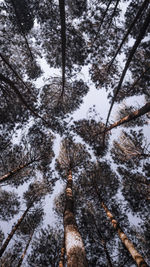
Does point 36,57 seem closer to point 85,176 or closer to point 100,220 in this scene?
point 85,176

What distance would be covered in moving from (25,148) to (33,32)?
630cm

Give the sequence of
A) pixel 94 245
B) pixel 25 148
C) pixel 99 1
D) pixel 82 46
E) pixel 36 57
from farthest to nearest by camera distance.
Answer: pixel 94 245 < pixel 25 148 < pixel 36 57 < pixel 82 46 < pixel 99 1

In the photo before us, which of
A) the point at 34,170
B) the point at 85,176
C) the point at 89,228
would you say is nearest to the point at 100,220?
the point at 89,228

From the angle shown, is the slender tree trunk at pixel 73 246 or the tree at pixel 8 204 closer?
the slender tree trunk at pixel 73 246

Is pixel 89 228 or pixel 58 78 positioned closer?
pixel 58 78

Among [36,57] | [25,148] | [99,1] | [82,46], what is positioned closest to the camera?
[99,1]

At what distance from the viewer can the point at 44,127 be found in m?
8.27

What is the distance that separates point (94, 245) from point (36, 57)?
41.2 feet

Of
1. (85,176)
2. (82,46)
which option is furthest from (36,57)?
(85,176)

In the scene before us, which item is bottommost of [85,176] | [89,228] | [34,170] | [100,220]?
[89,228]

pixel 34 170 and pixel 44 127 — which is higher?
pixel 44 127

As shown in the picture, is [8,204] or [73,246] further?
[8,204]

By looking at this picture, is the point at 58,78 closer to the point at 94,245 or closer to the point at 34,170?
the point at 34,170

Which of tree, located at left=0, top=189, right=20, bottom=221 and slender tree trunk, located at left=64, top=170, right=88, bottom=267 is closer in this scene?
slender tree trunk, located at left=64, top=170, right=88, bottom=267
